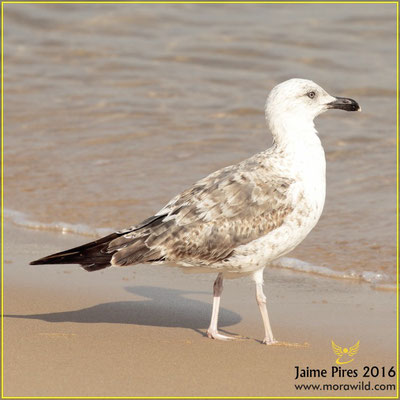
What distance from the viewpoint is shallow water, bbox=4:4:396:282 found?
8555mm

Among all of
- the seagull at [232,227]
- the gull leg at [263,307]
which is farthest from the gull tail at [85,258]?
the gull leg at [263,307]

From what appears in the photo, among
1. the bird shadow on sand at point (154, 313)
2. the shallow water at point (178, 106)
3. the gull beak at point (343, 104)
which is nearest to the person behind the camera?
the bird shadow on sand at point (154, 313)

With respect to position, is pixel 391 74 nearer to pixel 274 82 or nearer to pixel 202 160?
pixel 274 82

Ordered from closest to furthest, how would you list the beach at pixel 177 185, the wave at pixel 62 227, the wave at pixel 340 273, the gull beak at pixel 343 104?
the beach at pixel 177 185 → the gull beak at pixel 343 104 → the wave at pixel 340 273 → the wave at pixel 62 227

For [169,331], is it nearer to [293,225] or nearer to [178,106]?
[293,225]

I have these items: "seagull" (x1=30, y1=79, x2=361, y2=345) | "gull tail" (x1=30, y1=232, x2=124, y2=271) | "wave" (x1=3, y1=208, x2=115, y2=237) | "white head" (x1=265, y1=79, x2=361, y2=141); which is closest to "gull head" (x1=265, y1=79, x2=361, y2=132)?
"white head" (x1=265, y1=79, x2=361, y2=141)

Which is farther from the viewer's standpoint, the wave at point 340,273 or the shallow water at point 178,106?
the shallow water at point 178,106

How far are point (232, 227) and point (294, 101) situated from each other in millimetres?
1047

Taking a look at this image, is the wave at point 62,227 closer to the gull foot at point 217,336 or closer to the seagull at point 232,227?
the seagull at point 232,227

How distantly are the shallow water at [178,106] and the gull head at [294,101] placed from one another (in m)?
1.52

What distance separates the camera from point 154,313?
6.39 metres

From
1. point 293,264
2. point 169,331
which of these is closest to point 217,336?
point 169,331

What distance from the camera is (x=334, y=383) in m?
5.20

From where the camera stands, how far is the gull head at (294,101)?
629 cm
